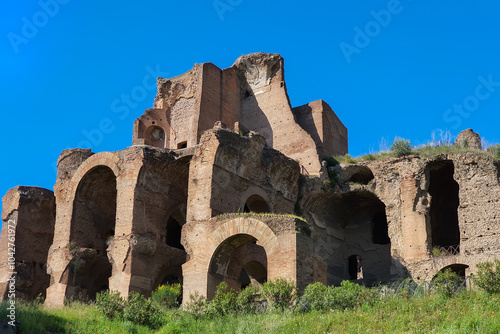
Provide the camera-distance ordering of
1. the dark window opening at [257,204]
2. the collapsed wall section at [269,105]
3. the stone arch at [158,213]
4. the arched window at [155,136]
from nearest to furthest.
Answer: the stone arch at [158,213] → the dark window opening at [257,204] → the collapsed wall section at [269,105] → the arched window at [155,136]

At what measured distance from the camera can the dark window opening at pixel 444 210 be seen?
28.0m

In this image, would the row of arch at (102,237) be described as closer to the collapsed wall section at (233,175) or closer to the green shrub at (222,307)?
the collapsed wall section at (233,175)

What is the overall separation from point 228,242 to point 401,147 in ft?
29.0

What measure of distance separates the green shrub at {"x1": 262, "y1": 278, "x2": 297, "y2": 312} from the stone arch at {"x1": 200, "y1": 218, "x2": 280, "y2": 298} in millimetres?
2037

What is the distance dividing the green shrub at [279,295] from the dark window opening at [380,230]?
11.5 m

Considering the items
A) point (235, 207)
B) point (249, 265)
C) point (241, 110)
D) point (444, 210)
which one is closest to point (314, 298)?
point (235, 207)

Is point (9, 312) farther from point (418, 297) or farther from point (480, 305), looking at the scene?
point (480, 305)

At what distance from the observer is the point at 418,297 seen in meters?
17.4

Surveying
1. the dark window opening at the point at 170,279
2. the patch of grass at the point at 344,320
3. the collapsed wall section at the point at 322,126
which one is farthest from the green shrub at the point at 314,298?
the collapsed wall section at the point at 322,126

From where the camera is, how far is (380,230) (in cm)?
2975

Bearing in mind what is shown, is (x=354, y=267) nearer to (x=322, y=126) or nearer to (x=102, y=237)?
(x=322, y=126)

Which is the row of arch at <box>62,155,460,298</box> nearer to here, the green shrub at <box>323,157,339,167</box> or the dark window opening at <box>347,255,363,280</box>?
the dark window opening at <box>347,255,363,280</box>

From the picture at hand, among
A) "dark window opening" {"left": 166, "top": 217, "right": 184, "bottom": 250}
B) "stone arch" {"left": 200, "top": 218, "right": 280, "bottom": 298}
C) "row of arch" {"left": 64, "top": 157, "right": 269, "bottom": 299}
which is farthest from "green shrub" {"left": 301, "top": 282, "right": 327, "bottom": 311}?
"dark window opening" {"left": 166, "top": 217, "right": 184, "bottom": 250}

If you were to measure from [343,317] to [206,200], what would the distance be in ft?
25.6
